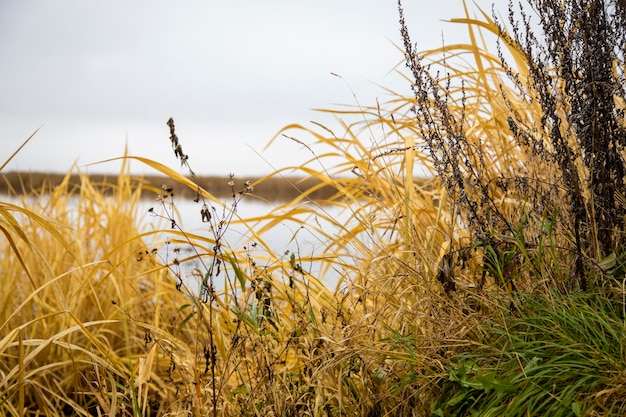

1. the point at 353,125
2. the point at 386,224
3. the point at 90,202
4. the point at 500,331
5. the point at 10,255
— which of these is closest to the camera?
the point at 500,331

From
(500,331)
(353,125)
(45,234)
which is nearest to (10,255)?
(45,234)

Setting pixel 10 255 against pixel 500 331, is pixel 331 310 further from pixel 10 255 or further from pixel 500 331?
pixel 10 255

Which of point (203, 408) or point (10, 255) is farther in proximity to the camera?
point (10, 255)

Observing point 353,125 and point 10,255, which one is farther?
point 10,255

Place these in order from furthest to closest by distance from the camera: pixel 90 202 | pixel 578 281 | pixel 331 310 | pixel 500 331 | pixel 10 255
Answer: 1. pixel 90 202
2. pixel 10 255
3. pixel 331 310
4. pixel 578 281
5. pixel 500 331

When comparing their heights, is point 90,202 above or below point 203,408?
above

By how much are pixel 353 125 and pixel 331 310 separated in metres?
1.05

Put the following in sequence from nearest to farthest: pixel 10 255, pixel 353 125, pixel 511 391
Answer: pixel 511 391
pixel 353 125
pixel 10 255

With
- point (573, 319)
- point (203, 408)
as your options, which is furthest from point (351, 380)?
point (573, 319)

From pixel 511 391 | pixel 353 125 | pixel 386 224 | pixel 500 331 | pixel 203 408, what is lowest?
pixel 203 408

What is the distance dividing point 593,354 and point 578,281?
344mm

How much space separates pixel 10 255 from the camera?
13.5 ft

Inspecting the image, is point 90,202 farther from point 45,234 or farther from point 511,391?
point 511,391

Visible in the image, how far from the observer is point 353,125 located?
3539 millimetres
